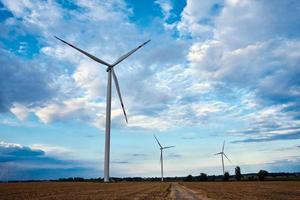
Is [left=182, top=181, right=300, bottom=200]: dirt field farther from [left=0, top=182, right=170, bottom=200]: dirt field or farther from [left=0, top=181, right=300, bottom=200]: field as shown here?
[left=0, top=182, right=170, bottom=200]: dirt field

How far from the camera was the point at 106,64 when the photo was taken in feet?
304

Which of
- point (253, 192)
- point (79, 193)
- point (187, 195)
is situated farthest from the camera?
point (253, 192)

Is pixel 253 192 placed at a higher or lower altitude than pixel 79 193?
lower

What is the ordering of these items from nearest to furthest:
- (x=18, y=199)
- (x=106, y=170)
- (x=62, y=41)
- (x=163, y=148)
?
(x=18, y=199) → (x=62, y=41) → (x=106, y=170) → (x=163, y=148)

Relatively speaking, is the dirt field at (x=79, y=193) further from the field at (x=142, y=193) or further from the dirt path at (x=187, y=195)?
the dirt path at (x=187, y=195)

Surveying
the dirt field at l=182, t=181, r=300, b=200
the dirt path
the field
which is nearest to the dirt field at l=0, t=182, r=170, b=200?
the field

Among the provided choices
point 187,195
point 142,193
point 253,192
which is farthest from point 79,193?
point 253,192

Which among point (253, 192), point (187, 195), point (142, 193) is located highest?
point (142, 193)

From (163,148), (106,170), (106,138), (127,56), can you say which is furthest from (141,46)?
(163,148)

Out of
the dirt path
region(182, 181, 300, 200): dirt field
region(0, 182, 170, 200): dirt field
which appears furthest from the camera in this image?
region(182, 181, 300, 200): dirt field

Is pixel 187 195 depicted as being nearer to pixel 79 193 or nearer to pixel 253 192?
pixel 253 192

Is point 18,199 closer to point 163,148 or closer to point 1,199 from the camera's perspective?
point 1,199

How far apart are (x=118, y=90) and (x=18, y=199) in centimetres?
5494

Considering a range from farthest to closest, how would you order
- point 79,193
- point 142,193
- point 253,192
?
point 253,192, point 142,193, point 79,193
